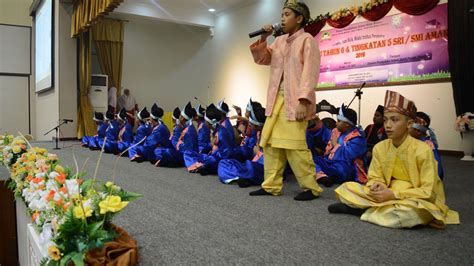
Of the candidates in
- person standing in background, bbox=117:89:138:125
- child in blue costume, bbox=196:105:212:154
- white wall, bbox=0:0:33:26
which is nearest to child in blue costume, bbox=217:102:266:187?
child in blue costume, bbox=196:105:212:154

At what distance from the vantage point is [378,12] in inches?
226

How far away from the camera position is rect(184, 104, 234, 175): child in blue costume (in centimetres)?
362

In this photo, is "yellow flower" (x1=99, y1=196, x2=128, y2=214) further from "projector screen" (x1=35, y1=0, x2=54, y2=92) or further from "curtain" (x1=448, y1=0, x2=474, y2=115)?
"projector screen" (x1=35, y1=0, x2=54, y2=92)

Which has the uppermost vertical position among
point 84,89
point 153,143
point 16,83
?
point 16,83

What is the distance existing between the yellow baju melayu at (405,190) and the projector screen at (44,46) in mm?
6838

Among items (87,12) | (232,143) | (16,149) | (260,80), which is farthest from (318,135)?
(260,80)

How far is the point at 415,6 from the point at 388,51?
746 millimetres

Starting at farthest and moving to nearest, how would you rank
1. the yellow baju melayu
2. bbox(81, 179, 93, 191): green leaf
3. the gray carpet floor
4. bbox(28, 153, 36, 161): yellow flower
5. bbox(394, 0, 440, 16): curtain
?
1. bbox(394, 0, 440, 16): curtain
2. bbox(28, 153, 36, 161): yellow flower
3. the yellow baju melayu
4. the gray carpet floor
5. bbox(81, 179, 93, 191): green leaf

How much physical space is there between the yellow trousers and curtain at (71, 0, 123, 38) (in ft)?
10.3

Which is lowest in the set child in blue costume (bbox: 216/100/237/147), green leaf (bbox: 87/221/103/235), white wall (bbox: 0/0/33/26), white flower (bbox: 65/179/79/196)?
green leaf (bbox: 87/221/103/235)

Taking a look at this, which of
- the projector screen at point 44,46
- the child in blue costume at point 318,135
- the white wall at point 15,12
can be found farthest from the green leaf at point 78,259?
the white wall at point 15,12

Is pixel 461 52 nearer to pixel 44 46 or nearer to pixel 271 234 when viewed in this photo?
pixel 271 234

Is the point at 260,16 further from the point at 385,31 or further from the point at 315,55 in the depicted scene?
the point at 315,55

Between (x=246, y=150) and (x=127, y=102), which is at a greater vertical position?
(x=127, y=102)
